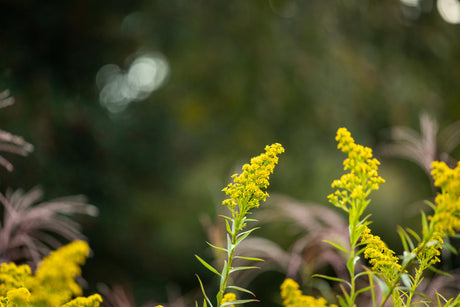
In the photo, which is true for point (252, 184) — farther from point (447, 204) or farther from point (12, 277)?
Result: point (12, 277)

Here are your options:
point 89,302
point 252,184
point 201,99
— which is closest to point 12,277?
point 89,302

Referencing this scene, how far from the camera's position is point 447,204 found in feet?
1.42

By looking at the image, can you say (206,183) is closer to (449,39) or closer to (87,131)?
(87,131)

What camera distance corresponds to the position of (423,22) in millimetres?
4230

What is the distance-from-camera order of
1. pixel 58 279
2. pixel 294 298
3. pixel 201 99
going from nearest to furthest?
pixel 58 279
pixel 294 298
pixel 201 99

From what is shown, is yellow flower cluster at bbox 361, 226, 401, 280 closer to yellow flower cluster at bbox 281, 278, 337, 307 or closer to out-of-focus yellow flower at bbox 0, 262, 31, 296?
yellow flower cluster at bbox 281, 278, 337, 307

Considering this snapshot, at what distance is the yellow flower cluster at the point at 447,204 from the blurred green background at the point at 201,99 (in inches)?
128

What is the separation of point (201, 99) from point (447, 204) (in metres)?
4.08

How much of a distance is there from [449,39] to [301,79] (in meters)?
1.42

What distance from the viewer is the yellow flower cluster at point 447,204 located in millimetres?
424

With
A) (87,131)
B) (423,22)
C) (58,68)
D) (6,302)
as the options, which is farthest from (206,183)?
(6,302)

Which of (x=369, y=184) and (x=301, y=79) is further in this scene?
(x=301, y=79)

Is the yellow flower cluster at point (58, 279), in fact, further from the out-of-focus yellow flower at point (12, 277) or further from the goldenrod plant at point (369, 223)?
the goldenrod plant at point (369, 223)

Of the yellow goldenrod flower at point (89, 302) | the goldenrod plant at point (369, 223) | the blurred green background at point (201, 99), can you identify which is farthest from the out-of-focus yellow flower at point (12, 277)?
the blurred green background at point (201, 99)
